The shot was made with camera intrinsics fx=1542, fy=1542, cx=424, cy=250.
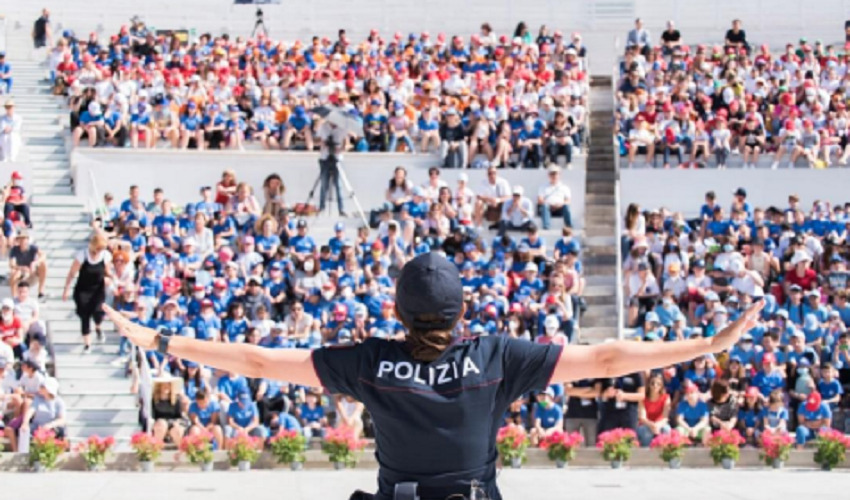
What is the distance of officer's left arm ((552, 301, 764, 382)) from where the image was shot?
4.79 meters

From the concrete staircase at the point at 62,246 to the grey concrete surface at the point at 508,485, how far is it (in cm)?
380

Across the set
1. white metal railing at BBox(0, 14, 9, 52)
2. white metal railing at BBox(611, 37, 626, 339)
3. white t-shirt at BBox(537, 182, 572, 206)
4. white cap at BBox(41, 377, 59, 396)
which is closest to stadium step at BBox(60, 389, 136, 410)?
white cap at BBox(41, 377, 59, 396)

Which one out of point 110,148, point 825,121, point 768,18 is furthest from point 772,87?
point 110,148

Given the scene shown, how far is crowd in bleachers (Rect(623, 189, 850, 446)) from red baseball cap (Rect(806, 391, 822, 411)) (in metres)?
0.01

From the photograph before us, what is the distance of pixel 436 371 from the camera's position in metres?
4.73

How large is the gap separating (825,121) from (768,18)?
8.13 metres

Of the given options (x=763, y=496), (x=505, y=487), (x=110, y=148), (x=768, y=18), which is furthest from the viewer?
(x=768, y=18)

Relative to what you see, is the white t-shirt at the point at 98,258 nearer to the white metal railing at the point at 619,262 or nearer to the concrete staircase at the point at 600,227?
the concrete staircase at the point at 600,227

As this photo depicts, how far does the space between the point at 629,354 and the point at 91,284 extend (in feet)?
60.4

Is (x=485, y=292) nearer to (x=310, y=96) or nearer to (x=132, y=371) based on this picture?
(x=132, y=371)

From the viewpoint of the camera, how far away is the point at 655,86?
29047mm

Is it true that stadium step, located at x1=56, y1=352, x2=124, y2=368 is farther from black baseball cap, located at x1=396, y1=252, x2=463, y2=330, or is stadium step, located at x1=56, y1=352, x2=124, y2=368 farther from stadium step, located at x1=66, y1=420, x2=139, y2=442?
black baseball cap, located at x1=396, y1=252, x2=463, y2=330

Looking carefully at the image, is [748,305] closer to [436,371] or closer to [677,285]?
[677,285]

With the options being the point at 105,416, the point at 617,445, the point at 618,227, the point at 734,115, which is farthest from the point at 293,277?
the point at 734,115
